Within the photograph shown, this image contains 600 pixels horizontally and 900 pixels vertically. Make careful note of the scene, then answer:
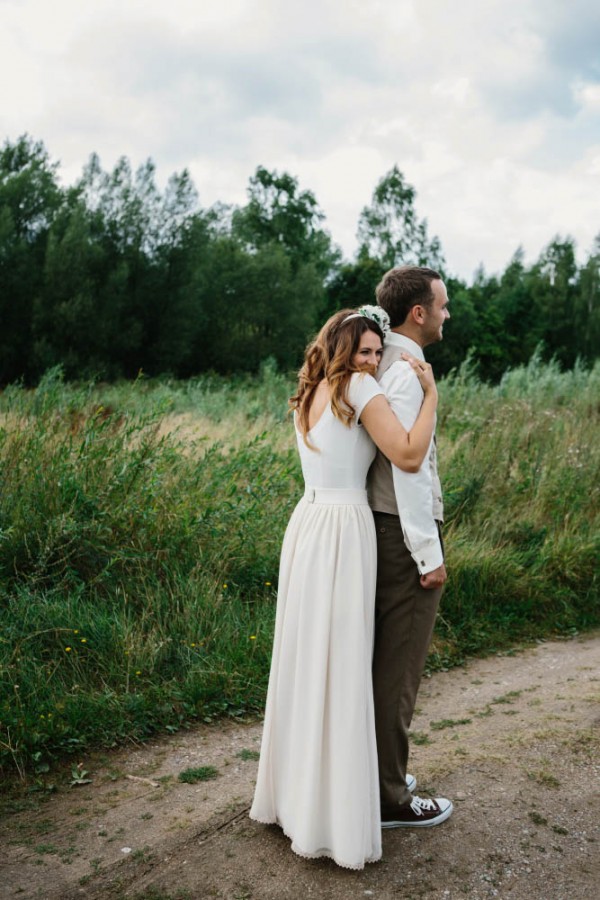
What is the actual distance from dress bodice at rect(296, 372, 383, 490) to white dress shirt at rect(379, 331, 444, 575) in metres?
0.10

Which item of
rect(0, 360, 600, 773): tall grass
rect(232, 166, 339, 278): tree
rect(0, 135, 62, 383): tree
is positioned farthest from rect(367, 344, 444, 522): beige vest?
rect(232, 166, 339, 278): tree

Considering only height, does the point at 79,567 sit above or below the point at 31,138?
below

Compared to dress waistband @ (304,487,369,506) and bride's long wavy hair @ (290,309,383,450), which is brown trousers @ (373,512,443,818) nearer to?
dress waistband @ (304,487,369,506)

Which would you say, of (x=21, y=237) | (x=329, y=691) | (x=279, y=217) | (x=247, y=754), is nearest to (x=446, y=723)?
(x=247, y=754)

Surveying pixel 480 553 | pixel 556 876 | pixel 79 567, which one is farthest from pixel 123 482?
pixel 556 876

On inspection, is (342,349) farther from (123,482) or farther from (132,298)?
(132,298)

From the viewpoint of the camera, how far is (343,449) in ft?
10.5

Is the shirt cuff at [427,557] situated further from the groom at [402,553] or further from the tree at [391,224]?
the tree at [391,224]

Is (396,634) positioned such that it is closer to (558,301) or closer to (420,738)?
(420,738)

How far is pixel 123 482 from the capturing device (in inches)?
236

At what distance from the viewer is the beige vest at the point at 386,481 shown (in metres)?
3.27

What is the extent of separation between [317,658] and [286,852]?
0.81 metres

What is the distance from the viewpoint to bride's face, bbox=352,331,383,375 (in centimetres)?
317

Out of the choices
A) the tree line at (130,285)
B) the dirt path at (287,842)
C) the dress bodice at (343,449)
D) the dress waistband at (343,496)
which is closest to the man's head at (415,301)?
the dress bodice at (343,449)
